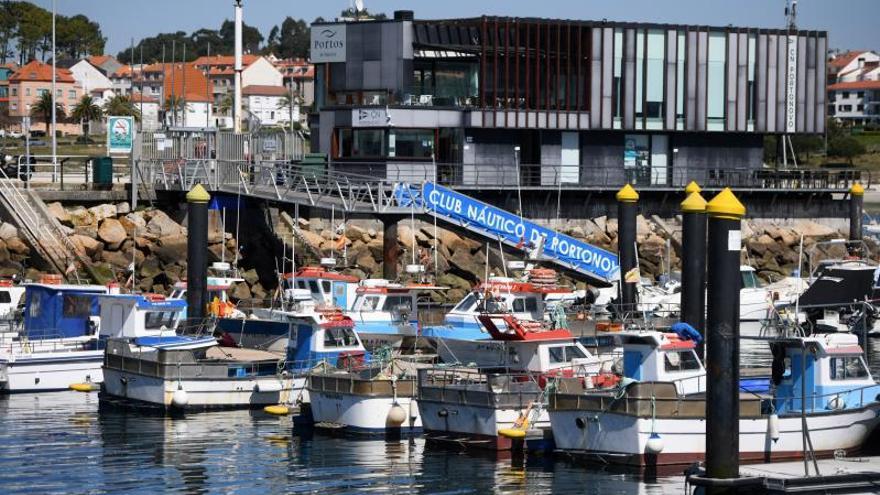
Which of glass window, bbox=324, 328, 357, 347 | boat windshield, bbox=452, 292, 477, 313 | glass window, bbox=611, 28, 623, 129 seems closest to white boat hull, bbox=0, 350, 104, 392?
glass window, bbox=324, 328, 357, 347

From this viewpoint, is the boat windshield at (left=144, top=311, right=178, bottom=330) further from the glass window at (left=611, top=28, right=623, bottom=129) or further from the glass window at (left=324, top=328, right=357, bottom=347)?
the glass window at (left=611, top=28, right=623, bottom=129)

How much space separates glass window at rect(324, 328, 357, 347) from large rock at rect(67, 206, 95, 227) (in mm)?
21147

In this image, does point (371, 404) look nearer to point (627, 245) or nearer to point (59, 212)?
point (627, 245)

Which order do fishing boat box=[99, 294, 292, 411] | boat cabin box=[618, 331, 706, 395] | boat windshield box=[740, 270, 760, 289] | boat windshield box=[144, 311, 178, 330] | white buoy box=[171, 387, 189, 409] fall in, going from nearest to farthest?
boat cabin box=[618, 331, 706, 395] → white buoy box=[171, 387, 189, 409] → fishing boat box=[99, 294, 292, 411] → boat windshield box=[144, 311, 178, 330] → boat windshield box=[740, 270, 760, 289]

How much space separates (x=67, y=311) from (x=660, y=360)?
18521 millimetres

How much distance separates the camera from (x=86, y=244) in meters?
57.1

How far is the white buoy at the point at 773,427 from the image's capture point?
30.7m

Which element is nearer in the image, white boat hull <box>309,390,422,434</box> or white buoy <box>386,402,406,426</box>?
white buoy <box>386,402,406,426</box>

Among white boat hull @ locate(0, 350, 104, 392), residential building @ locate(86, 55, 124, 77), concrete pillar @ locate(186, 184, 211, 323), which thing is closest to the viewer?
white boat hull @ locate(0, 350, 104, 392)

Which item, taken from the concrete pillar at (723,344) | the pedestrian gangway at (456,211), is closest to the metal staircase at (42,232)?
the pedestrian gangway at (456,211)

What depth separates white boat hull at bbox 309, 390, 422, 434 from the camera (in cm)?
3528

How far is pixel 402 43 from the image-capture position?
64312 millimetres

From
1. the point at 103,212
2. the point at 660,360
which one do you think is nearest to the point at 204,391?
the point at 660,360

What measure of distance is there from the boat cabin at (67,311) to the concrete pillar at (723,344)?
22698mm
